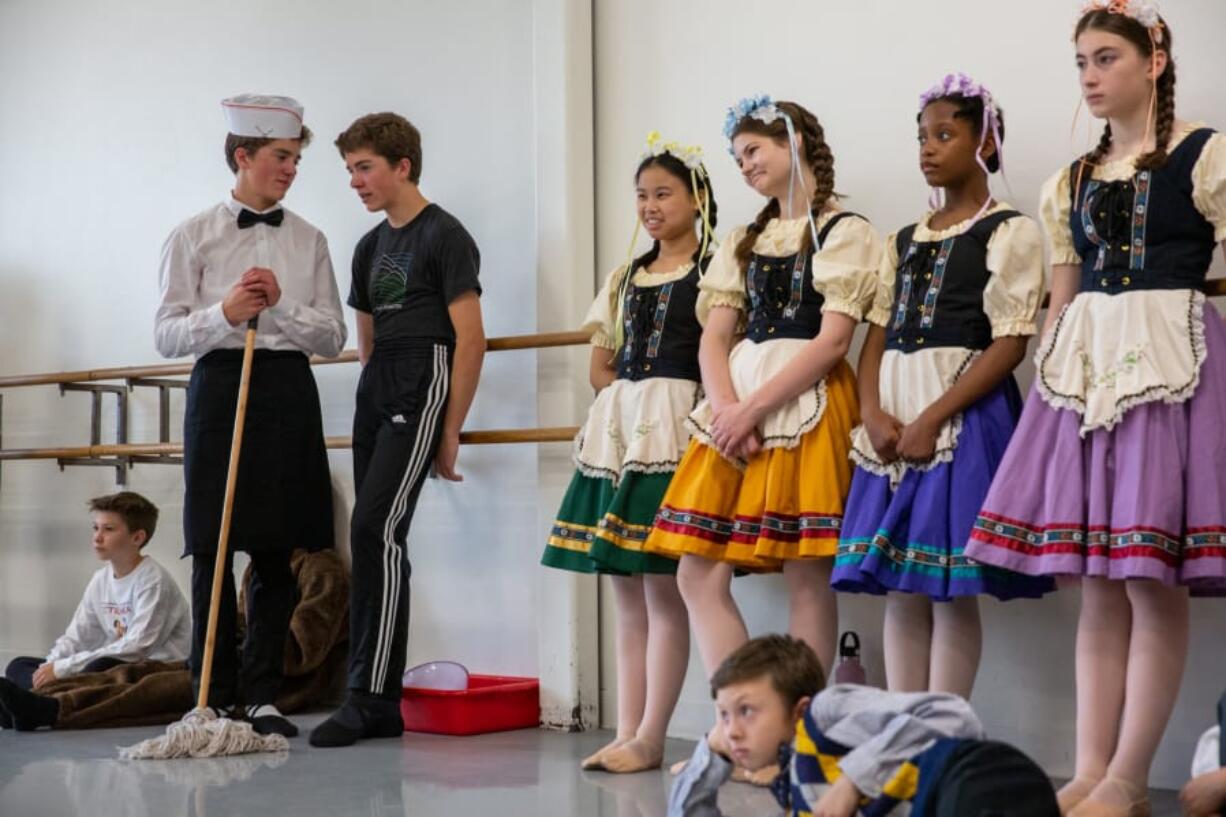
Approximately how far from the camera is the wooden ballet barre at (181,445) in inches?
154

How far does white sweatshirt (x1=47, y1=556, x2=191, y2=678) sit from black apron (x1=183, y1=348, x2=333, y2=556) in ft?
2.54

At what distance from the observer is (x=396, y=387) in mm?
3867

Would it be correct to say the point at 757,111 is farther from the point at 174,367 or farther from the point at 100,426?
the point at 100,426

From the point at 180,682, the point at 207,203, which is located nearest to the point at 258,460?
the point at 180,682

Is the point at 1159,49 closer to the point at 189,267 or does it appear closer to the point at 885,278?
the point at 885,278

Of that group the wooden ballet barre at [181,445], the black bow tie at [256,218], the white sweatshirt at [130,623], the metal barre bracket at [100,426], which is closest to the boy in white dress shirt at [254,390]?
the black bow tie at [256,218]

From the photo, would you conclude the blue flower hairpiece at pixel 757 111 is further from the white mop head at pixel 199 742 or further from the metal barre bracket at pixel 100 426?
the metal barre bracket at pixel 100 426

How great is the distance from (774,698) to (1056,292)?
1105mm

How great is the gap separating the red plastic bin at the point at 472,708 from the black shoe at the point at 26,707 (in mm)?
885

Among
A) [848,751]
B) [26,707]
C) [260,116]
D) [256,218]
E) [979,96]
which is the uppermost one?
[260,116]

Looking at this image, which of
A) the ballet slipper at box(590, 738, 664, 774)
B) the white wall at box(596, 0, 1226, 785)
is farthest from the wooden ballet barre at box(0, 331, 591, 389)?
the ballet slipper at box(590, 738, 664, 774)

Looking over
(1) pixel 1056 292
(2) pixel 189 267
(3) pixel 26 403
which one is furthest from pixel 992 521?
(3) pixel 26 403

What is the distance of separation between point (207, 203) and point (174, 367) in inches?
25.0

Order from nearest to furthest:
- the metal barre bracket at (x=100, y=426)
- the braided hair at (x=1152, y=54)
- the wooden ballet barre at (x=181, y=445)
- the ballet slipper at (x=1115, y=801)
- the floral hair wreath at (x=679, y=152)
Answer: the ballet slipper at (x=1115, y=801)
the braided hair at (x=1152, y=54)
the floral hair wreath at (x=679, y=152)
the wooden ballet barre at (x=181, y=445)
the metal barre bracket at (x=100, y=426)
